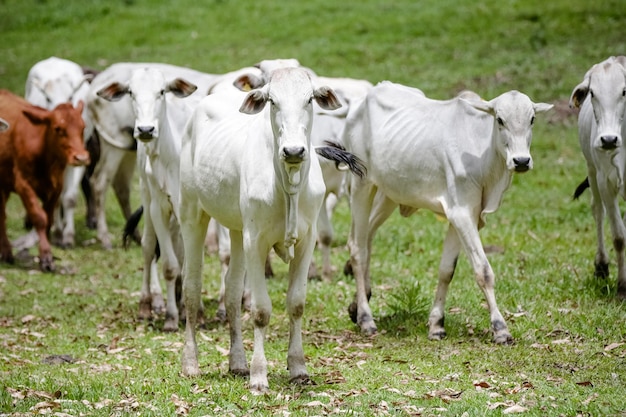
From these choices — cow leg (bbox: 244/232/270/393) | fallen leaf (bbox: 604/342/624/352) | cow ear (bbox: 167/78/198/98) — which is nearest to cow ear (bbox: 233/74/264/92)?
cow ear (bbox: 167/78/198/98)

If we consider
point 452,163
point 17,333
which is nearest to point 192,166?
point 452,163

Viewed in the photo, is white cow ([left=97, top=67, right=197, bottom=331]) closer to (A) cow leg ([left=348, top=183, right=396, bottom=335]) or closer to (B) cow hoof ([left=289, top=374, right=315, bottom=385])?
(A) cow leg ([left=348, top=183, right=396, bottom=335])

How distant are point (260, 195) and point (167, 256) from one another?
10.4 feet

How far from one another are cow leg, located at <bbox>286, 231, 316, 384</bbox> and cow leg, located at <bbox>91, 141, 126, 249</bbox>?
7834mm

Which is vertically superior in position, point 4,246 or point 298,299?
point 298,299

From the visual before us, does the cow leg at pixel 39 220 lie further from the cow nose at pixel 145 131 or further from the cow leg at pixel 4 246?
the cow nose at pixel 145 131

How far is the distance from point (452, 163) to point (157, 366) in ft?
10.3

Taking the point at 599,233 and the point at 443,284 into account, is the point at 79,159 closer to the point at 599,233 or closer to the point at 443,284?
the point at 443,284

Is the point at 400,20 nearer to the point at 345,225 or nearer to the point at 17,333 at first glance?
the point at 345,225

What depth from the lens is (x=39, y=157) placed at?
547 inches

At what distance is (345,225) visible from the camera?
15156 millimetres

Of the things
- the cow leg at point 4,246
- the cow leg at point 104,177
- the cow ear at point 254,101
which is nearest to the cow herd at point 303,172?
the cow ear at point 254,101

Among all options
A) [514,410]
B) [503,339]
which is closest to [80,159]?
[503,339]

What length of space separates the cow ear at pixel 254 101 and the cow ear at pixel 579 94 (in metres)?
3.90
